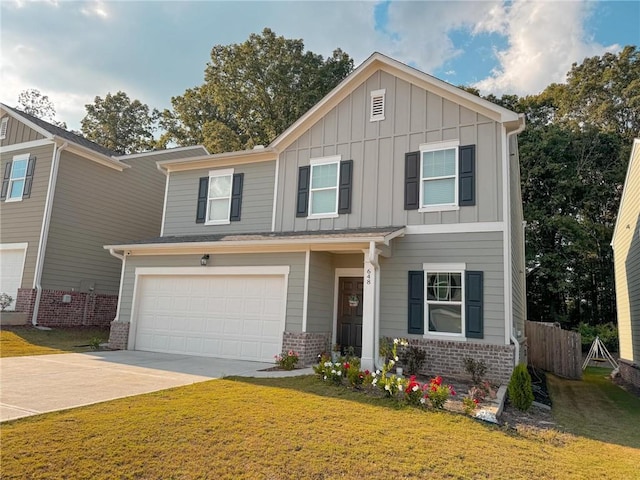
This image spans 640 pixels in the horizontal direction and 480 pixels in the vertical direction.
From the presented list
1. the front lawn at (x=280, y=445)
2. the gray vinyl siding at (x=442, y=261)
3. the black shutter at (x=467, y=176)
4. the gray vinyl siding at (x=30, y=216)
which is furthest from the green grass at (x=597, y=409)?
the gray vinyl siding at (x=30, y=216)

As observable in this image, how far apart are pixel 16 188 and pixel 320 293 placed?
13143 mm

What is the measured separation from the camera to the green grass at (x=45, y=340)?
10820 mm

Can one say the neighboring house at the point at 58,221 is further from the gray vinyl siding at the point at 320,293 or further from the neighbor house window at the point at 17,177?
the gray vinyl siding at the point at 320,293

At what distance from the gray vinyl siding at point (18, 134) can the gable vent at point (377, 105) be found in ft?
41.1

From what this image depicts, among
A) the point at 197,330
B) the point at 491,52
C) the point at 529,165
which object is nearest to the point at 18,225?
the point at 197,330

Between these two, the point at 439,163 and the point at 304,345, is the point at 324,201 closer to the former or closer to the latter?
the point at 439,163

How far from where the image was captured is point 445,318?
962 cm

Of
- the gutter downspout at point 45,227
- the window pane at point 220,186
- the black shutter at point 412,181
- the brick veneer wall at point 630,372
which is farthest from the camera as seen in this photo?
the gutter downspout at point 45,227

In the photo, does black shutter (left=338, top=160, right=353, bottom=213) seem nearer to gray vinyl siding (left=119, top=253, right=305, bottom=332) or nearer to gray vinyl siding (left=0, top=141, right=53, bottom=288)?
gray vinyl siding (left=119, top=253, right=305, bottom=332)

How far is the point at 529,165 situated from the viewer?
23188 millimetres

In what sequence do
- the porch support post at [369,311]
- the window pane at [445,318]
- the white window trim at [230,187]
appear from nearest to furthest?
the porch support post at [369,311] < the window pane at [445,318] < the white window trim at [230,187]

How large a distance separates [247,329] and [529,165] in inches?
767

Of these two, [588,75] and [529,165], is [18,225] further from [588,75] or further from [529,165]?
[588,75]

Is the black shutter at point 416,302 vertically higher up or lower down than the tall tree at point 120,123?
lower down
